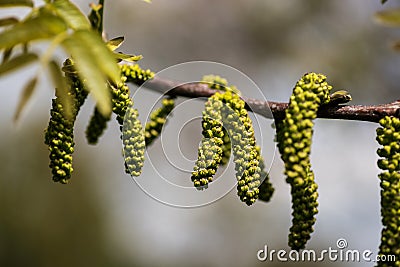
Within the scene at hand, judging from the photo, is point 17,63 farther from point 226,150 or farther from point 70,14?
point 226,150

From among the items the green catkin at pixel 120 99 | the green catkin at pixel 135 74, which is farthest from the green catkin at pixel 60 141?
the green catkin at pixel 135 74

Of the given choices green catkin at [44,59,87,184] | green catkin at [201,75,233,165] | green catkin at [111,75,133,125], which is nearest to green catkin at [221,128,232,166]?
green catkin at [201,75,233,165]

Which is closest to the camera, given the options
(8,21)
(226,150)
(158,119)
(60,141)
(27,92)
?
(27,92)

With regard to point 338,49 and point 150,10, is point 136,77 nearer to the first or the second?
point 338,49

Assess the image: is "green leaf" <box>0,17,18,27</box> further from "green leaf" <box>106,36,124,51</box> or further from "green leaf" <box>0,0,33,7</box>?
"green leaf" <box>106,36,124,51</box>

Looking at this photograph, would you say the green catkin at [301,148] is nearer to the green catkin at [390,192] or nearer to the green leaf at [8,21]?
the green catkin at [390,192]

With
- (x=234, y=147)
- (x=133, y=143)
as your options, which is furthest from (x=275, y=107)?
(x=133, y=143)
